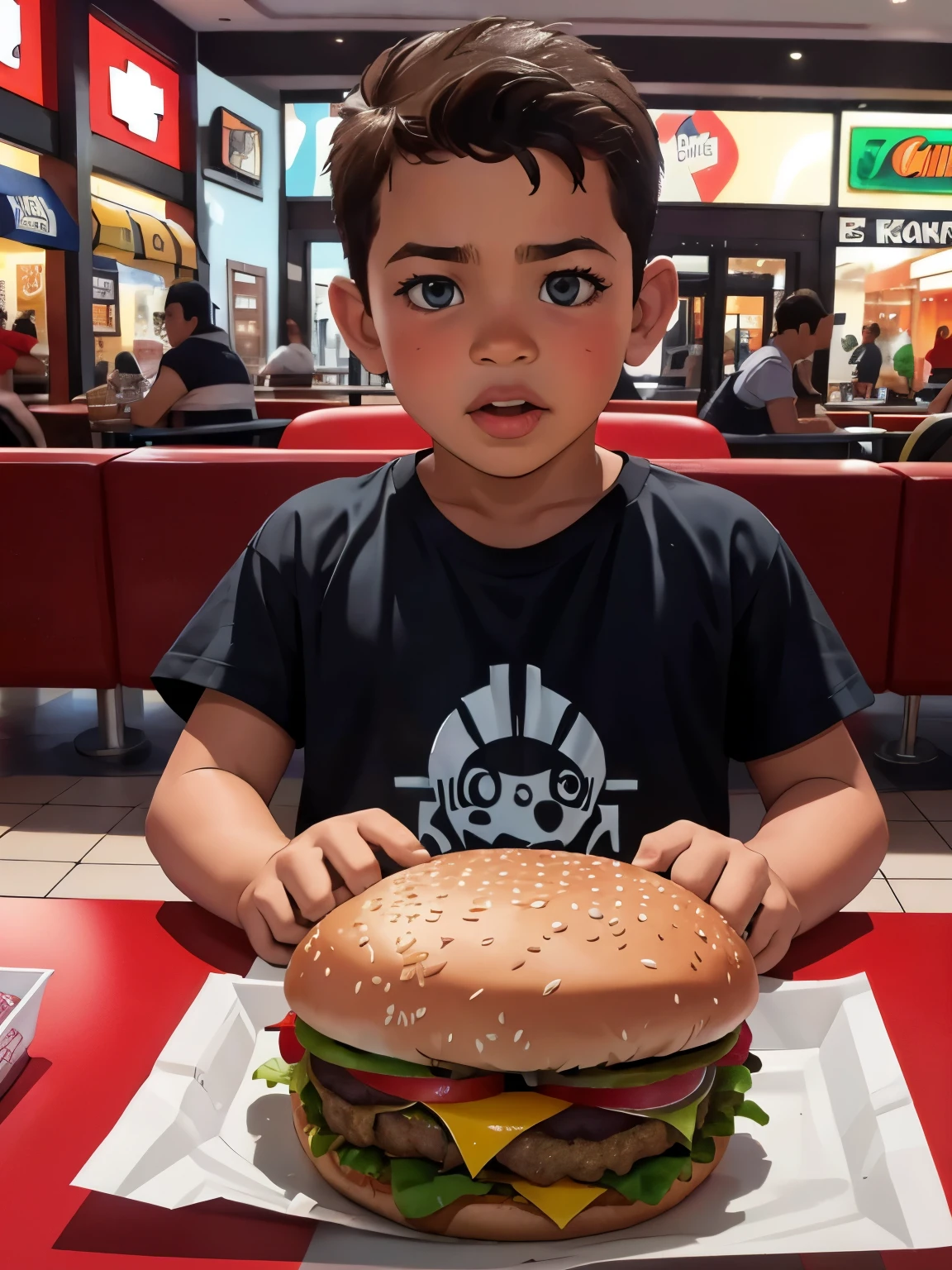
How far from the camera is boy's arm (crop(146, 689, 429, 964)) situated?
2.29 ft

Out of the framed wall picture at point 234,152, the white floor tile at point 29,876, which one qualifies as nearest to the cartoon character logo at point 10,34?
the framed wall picture at point 234,152

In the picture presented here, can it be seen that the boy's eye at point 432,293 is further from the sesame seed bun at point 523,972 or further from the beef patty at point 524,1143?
the beef patty at point 524,1143

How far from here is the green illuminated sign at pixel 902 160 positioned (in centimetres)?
1132

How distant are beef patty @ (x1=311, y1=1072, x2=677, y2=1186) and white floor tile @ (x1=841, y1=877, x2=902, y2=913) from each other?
1.99 m

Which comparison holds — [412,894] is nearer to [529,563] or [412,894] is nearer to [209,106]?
[529,563]

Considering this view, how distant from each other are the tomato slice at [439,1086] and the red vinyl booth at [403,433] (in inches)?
118

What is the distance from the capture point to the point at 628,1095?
0.56 metres

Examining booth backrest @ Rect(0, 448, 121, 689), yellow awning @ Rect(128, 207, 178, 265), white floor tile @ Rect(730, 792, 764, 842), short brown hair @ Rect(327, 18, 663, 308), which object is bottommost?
white floor tile @ Rect(730, 792, 764, 842)

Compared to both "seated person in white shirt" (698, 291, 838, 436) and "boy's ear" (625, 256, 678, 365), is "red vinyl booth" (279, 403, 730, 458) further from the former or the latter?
"boy's ear" (625, 256, 678, 365)

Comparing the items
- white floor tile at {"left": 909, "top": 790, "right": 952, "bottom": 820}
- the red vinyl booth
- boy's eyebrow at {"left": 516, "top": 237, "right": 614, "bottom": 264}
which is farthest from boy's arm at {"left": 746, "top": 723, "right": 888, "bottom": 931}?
the red vinyl booth

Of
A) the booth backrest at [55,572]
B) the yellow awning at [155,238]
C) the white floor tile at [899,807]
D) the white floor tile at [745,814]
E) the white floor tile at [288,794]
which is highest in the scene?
the yellow awning at [155,238]

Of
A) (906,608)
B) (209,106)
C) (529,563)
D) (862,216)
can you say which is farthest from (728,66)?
(529,563)

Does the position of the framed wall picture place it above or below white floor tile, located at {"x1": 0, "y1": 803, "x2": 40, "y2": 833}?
above

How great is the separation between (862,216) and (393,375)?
1221cm
